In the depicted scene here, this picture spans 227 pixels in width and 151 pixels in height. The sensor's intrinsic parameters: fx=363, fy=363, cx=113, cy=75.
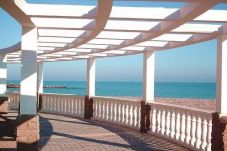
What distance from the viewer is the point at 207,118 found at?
875cm

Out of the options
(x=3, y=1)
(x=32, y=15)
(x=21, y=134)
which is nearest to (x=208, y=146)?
(x=21, y=134)

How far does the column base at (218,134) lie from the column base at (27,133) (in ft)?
13.4

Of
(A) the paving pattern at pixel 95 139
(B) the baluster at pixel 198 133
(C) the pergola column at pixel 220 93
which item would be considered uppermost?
(C) the pergola column at pixel 220 93

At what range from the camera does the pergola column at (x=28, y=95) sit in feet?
27.6

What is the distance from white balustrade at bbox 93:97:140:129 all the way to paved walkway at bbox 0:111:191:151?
416mm

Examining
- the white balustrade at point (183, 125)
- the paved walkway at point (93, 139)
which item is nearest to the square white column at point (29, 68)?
the paved walkway at point (93, 139)

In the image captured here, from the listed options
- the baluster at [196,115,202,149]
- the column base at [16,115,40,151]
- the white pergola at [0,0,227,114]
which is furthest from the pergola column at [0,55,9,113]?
the baluster at [196,115,202,149]

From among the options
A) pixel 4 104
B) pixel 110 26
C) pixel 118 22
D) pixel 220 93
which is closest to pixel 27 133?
pixel 110 26

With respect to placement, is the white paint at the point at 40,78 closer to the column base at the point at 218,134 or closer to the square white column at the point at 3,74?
the square white column at the point at 3,74

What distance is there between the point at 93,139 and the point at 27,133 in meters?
2.79

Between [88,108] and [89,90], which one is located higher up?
[89,90]

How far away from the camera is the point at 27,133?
8.43 metres

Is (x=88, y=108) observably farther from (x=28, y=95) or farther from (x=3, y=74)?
(x=28, y=95)

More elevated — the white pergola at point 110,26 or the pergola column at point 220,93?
the white pergola at point 110,26
